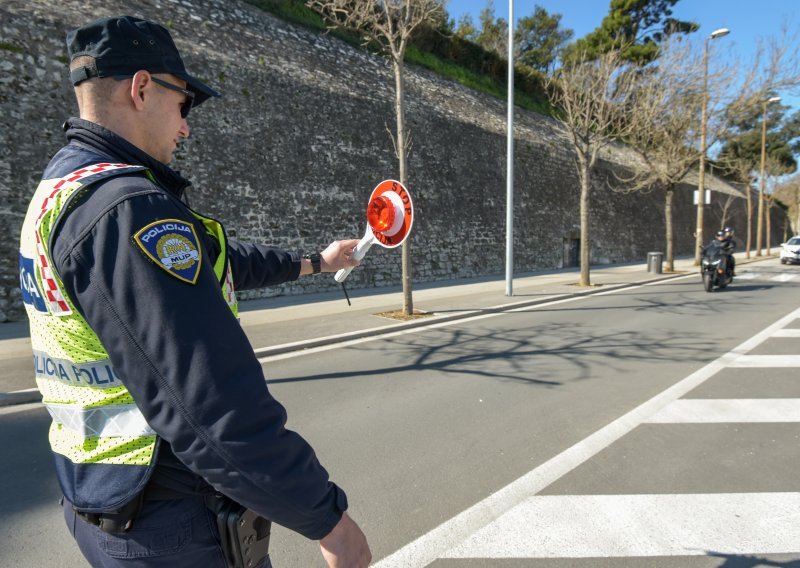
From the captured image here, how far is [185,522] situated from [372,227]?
5.86 feet

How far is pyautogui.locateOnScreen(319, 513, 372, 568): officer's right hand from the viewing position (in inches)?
48.6

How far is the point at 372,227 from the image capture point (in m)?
2.74

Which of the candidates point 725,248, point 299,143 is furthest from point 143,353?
point 725,248

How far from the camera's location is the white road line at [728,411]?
4.66 metres

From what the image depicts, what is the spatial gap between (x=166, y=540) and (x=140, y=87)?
116cm

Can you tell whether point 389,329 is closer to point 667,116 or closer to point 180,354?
point 180,354

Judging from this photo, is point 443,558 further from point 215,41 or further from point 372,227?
point 215,41

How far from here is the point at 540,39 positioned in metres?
51.3

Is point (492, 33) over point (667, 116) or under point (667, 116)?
over

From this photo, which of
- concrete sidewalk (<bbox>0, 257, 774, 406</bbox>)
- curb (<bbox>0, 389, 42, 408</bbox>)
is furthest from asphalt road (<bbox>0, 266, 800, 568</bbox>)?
concrete sidewalk (<bbox>0, 257, 774, 406</bbox>)

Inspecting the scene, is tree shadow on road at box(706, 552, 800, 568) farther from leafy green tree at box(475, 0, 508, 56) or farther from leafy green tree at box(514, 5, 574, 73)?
leafy green tree at box(514, 5, 574, 73)

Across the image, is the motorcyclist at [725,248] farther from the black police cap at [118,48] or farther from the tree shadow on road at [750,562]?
the black police cap at [118,48]

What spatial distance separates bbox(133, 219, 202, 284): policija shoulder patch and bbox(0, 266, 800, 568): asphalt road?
2245 mm

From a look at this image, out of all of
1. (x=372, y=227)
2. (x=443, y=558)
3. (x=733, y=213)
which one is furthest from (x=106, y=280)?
(x=733, y=213)
